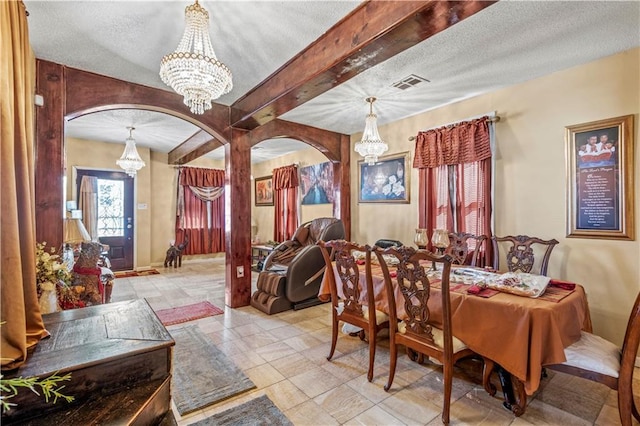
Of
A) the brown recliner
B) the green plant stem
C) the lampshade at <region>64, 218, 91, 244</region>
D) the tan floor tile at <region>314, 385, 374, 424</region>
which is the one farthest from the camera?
the brown recliner

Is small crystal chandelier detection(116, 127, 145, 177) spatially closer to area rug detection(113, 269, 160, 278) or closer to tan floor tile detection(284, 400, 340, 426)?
area rug detection(113, 269, 160, 278)

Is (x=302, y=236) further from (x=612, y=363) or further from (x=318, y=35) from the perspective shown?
(x=612, y=363)

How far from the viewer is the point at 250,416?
1.92 meters

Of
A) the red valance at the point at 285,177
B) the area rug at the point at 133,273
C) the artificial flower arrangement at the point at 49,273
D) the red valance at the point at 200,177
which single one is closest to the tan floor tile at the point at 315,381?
the artificial flower arrangement at the point at 49,273

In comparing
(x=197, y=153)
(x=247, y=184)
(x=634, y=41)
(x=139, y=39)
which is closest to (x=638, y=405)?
(x=634, y=41)

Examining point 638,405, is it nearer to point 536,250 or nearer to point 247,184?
point 536,250

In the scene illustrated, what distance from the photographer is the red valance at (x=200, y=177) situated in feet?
24.0

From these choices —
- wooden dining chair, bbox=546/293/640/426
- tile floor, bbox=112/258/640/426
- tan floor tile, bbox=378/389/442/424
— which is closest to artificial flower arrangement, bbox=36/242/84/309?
tile floor, bbox=112/258/640/426

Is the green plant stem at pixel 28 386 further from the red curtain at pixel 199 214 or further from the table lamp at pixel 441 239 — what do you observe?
the red curtain at pixel 199 214

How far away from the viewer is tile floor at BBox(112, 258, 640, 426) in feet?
6.26

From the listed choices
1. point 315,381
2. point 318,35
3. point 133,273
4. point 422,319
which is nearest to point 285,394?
point 315,381

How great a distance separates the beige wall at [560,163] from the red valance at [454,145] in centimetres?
17

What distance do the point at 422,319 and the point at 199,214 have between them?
681 centimetres

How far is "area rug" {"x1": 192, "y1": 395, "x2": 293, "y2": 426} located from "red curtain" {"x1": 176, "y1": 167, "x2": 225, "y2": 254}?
6.09m
